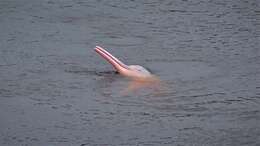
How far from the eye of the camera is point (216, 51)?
9.02 metres

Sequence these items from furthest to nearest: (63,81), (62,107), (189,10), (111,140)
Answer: (189,10) < (63,81) < (62,107) < (111,140)

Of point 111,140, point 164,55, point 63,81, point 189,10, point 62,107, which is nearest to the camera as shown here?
point 111,140

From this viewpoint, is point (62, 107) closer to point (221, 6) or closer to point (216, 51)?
point (216, 51)

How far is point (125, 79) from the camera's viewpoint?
802 cm

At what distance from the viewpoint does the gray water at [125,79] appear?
6.74 meters

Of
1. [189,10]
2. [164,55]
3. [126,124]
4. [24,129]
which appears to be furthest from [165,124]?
[189,10]

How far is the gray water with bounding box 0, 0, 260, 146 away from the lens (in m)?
6.74

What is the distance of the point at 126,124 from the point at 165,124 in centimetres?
37

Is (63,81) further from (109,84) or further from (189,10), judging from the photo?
(189,10)

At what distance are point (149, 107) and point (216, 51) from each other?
2.04 meters

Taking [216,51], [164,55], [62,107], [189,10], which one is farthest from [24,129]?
[189,10]

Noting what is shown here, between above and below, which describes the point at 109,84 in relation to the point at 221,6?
below

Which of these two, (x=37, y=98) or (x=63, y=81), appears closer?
(x=37, y=98)

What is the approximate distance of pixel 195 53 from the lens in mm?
8930
